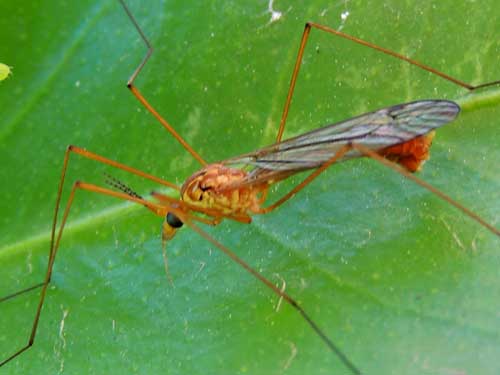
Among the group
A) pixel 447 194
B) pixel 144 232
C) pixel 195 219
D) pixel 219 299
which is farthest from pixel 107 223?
pixel 447 194

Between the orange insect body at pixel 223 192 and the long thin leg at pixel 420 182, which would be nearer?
the long thin leg at pixel 420 182

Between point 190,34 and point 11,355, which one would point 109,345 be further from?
point 190,34

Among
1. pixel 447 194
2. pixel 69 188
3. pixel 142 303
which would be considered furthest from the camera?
pixel 69 188

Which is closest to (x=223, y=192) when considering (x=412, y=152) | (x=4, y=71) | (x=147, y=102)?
(x=147, y=102)

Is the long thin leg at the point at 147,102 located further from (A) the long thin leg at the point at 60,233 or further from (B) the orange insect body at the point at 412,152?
(B) the orange insect body at the point at 412,152

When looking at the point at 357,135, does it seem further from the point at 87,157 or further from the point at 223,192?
the point at 87,157

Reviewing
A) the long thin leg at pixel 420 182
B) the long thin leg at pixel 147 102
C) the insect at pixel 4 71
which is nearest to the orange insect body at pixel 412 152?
the long thin leg at pixel 420 182
